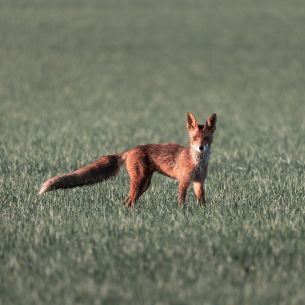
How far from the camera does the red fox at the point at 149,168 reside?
8953mm

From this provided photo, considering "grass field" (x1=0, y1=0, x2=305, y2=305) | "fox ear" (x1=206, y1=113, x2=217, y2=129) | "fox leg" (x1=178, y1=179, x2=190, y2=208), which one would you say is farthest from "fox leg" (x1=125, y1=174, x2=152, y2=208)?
"fox ear" (x1=206, y1=113, x2=217, y2=129)

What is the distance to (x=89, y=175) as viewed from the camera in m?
9.18

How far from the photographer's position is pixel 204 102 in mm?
28672

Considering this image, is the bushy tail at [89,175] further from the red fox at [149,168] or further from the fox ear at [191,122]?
the fox ear at [191,122]

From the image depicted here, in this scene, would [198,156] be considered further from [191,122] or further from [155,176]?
[155,176]

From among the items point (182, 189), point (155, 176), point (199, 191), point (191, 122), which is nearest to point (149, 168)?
point (182, 189)

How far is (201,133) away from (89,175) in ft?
4.76

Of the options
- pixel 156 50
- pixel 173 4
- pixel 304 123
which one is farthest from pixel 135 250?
pixel 173 4

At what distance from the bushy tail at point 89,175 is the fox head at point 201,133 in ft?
3.47

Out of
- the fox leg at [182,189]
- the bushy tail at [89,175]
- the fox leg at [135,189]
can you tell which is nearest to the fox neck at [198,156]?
the fox leg at [182,189]

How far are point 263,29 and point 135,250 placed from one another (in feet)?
146

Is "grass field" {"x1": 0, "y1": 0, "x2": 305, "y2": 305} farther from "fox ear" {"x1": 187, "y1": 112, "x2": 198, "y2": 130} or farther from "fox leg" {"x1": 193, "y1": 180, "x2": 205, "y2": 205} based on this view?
"fox ear" {"x1": 187, "y1": 112, "x2": 198, "y2": 130}

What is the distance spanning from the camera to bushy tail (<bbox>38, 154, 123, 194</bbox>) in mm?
8938

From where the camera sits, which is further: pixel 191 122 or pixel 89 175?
pixel 89 175
